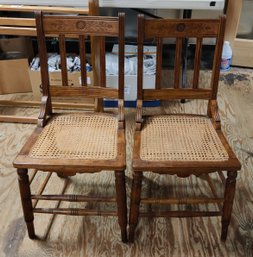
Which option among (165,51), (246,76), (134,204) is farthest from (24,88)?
(246,76)

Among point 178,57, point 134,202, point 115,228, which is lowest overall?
point 115,228

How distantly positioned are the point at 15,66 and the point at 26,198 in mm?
1389

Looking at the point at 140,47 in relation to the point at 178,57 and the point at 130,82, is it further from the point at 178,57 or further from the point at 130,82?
the point at 130,82

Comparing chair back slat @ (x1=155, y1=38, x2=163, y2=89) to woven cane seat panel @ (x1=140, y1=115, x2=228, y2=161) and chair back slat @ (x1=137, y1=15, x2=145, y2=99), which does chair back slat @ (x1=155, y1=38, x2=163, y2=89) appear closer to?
chair back slat @ (x1=137, y1=15, x2=145, y2=99)

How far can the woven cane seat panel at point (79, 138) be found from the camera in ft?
4.08

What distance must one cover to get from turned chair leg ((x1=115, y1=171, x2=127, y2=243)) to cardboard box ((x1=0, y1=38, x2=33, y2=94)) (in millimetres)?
1518

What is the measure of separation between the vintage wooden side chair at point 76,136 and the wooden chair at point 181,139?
0.08 m

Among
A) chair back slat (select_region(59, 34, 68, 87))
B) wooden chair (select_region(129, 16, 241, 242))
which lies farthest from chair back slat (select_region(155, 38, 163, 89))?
chair back slat (select_region(59, 34, 68, 87))

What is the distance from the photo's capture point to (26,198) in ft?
4.23

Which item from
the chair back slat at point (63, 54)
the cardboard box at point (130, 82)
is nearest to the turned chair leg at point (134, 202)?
the chair back slat at point (63, 54)

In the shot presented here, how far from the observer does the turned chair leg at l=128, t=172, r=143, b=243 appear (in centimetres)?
→ 123

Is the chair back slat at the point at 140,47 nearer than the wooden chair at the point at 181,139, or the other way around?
the wooden chair at the point at 181,139

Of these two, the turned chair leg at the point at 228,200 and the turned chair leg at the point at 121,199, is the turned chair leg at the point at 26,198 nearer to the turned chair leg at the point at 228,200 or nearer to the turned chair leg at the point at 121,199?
the turned chair leg at the point at 121,199

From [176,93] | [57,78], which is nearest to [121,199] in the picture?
[176,93]
